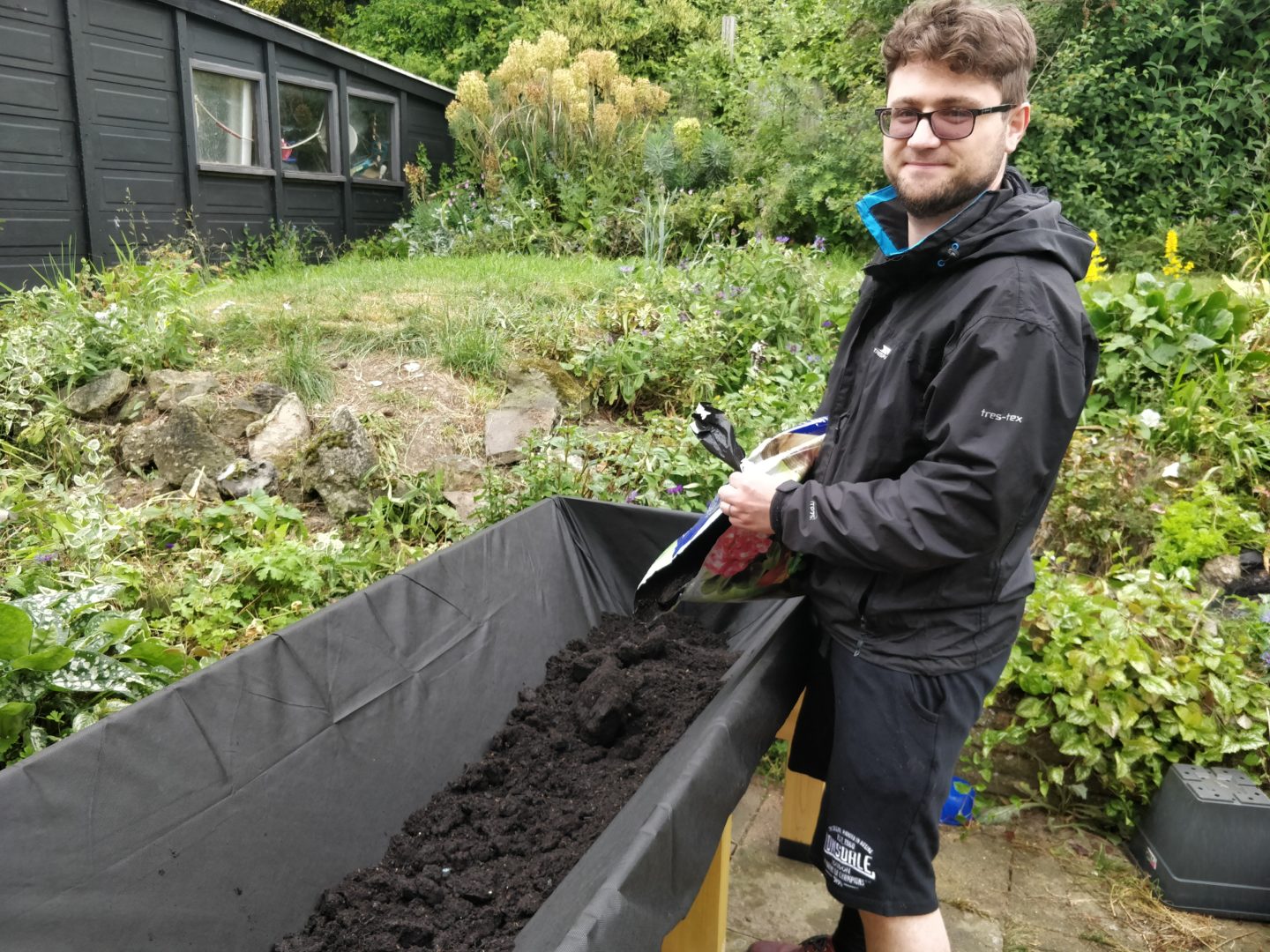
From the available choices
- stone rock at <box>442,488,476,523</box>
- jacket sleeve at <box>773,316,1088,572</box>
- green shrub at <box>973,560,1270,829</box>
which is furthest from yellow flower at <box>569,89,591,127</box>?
jacket sleeve at <box>773,316,1088,572</box>

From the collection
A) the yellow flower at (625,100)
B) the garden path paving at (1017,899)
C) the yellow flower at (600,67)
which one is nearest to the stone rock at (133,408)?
the garden path paving at (1017,899)

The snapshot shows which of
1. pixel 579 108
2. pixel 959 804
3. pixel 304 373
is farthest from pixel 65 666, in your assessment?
pixel 579 108

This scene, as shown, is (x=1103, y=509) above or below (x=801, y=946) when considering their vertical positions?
above

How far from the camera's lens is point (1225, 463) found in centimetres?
321

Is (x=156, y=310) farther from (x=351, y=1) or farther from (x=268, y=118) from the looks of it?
(x=351, y=1)

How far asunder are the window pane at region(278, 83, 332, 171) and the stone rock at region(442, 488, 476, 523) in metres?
7.41

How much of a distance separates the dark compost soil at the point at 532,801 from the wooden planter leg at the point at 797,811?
Result: 1.00 feet

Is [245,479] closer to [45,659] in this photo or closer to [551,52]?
[45,659]

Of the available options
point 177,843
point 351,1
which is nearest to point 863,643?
point 177,843

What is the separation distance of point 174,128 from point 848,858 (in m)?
8.91

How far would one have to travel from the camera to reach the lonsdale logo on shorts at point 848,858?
1507mm

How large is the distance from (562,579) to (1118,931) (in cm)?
166

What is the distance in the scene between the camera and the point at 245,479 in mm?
3656

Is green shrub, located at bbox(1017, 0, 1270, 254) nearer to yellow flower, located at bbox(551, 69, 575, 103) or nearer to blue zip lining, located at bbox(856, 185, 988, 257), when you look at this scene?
yellow flower, located at bbox(551, 69, 575, 103)
